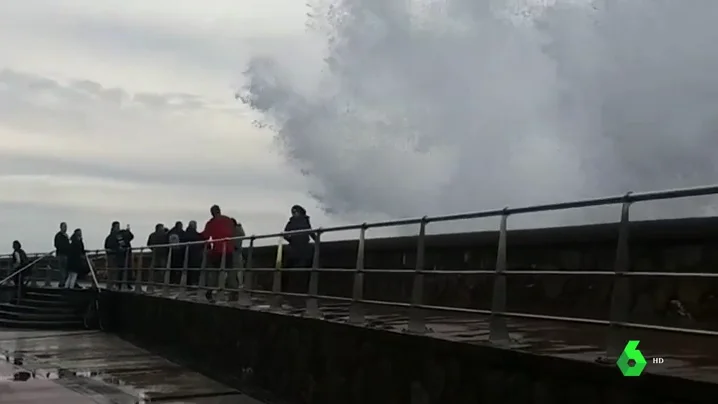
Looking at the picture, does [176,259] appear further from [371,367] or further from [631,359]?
[631,359]

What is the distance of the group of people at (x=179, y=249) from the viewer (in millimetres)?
15867

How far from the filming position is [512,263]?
13109mm

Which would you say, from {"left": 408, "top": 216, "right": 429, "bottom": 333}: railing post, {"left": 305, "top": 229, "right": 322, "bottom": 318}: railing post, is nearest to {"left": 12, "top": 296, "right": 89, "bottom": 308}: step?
{"left": 305, "top": 229, "right": 322, "bottom": 318}: railing post

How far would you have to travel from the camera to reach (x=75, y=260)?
1086 inches

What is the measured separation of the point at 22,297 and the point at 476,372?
73.8 ft

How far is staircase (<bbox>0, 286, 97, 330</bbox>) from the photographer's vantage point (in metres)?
25.2

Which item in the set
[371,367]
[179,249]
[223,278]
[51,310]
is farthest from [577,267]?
[51,310]

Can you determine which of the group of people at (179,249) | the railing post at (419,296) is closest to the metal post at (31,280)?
the group of people at (179,249)

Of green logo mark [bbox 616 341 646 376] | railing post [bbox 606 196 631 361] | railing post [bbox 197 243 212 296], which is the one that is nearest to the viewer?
green logo mark [bbox 616 341 646 376]

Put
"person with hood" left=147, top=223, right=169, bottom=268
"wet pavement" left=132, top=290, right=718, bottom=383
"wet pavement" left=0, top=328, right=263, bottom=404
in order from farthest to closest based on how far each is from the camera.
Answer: "person with hood" left=147, top=223, right=169, bottom=268 → "wet pavement" left=0, top=328, right=263, bottom=404 → "wet pavement" left=132, top=290, right=718, bottom=383

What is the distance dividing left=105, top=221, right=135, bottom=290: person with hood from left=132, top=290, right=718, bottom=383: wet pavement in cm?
1418

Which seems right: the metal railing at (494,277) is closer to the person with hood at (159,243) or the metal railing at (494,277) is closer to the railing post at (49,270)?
the person with hood at (159,243)

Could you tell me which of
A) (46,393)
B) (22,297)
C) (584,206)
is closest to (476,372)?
(584,206)

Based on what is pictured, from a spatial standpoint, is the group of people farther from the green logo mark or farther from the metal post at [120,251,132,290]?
the green logo mark
